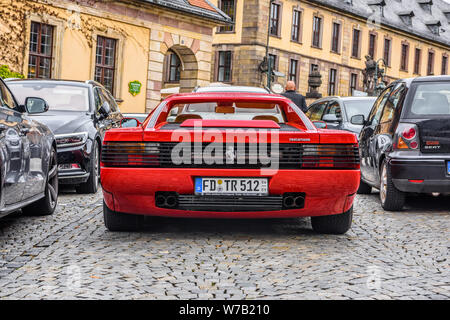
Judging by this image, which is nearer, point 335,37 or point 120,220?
point 120,220

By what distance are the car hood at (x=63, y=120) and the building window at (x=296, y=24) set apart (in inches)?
1610

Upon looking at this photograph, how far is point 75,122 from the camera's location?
32.1 feet

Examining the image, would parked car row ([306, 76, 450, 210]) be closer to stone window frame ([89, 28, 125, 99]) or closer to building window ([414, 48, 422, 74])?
stone window frame ([89, 28, 125, 99])

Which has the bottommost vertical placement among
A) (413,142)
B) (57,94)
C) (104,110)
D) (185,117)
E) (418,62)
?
(413,142)

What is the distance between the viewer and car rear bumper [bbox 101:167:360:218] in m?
5.88

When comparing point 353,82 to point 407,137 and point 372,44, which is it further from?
point 407,137

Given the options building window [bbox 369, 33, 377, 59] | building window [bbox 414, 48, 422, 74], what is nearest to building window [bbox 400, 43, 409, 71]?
building window [bbox 414, 48, 422, 74]

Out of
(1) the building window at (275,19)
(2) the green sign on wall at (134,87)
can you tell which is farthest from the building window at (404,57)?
(2) the green sign on wall at (134,87)

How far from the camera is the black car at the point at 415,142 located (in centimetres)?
824

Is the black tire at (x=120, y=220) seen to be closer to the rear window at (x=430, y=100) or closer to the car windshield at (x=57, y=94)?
the rear window at (x=430, y=100)

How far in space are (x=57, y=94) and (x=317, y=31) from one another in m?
42.8

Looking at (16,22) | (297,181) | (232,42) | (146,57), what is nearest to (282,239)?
(297,181)
